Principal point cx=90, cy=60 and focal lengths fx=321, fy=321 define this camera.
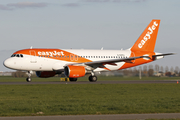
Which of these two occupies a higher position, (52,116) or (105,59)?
(105,59)

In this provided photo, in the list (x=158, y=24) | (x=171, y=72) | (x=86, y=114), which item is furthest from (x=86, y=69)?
(x=171, y=72)

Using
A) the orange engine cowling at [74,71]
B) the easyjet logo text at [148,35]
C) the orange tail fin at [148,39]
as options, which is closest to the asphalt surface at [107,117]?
the orange engine cowling at [74,71]

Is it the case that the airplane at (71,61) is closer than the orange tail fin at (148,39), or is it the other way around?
the airplane at (71,61)

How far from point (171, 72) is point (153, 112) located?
64803 millimetres

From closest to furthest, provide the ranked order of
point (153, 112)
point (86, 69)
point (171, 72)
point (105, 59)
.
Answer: point (153, 112) → point (86, 69) → point (105, 59) → point (171, 72)

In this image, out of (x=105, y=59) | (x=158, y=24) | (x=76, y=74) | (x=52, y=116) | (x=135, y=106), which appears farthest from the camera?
(x=158, y=24)

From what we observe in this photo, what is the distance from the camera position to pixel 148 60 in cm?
4775

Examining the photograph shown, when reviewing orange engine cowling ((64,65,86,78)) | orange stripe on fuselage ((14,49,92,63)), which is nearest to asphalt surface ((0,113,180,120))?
orange engine cowling ((64,65,86,78))

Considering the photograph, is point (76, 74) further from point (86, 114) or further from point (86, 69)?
point (86, 114)

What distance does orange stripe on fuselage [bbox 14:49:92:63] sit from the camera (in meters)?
40.8

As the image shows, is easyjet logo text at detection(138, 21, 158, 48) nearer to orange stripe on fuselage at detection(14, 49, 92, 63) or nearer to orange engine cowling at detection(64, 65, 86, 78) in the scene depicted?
orange stripe on fuselage at detection(14, 49, 92, 63)

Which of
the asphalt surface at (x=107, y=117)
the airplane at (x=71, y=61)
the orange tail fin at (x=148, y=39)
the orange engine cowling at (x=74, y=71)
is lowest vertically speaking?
the asphalt surface at (x=107, y=117)

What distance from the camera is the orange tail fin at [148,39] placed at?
4869cm

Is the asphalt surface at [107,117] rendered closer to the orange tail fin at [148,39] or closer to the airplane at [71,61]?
the airplane at [71,61]
